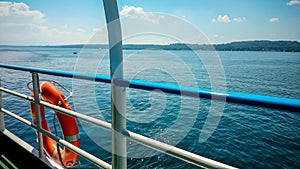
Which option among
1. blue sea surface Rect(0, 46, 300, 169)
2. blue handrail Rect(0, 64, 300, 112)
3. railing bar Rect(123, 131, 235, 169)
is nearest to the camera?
blue handrail Rect(0, 64, 300, 112)

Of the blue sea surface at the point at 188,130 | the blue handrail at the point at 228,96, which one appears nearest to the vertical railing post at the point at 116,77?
the blue handrail at the point at 228,96

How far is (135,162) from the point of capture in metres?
4.03

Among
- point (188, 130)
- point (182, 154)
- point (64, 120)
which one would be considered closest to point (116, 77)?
point (182, 154)

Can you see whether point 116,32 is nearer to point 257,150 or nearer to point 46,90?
point 46,90

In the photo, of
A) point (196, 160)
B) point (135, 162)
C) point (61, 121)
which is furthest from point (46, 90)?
point (135, 162)

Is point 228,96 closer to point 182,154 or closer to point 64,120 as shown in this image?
point 182,154

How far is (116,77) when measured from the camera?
0.80 meters

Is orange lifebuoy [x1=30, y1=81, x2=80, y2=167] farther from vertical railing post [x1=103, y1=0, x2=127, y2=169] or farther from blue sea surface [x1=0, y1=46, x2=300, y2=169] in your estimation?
blue sea surface [x1=0, y1=46, x2=300, y2=169]

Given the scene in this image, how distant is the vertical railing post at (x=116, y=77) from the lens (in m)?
0.77

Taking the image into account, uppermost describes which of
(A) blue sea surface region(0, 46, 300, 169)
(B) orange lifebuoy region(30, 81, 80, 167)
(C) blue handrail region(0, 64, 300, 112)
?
(C) blue handrail region(0, 64, 300, 112)

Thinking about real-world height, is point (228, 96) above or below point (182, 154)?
above

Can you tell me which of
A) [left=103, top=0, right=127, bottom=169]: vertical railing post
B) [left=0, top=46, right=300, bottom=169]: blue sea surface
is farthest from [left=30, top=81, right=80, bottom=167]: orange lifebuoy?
[left=0, top=46, right=300, bottom=169]: blue sea surface

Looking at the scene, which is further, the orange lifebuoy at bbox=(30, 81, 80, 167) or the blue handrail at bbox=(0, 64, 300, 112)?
the orange lifebuoy at bbox=(30, 81, 80, 167)

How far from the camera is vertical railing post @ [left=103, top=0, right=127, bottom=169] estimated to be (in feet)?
2.54
